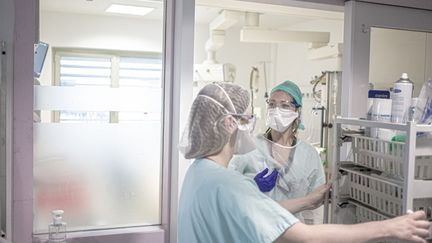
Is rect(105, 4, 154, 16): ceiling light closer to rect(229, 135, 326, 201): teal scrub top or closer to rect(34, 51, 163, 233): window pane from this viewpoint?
rect(34, 51, 163, 233): window pane

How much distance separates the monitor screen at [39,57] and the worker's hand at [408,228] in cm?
146

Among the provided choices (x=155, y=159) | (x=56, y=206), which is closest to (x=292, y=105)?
(x=155, y=159)

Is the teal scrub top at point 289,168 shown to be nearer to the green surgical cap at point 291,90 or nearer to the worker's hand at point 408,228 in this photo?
the green surgical cap at point 291,90

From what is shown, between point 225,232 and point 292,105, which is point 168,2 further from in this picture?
point 225,232

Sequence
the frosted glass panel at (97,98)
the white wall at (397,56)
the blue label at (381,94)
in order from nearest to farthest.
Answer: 1. the blue label at (381,94)
2. the frosted glass panel at (97,98)
3. the white wall at (397,56)

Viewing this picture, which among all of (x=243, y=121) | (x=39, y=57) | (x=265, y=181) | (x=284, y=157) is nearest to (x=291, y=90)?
(x=284, y=157)

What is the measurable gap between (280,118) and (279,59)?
11.2ft

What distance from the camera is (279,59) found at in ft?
16.8

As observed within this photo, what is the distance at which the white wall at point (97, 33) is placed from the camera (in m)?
1.79

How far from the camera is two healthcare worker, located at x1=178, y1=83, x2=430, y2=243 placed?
3.27ft

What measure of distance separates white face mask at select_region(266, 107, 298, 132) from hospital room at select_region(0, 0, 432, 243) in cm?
1

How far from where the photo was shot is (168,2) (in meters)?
1.91

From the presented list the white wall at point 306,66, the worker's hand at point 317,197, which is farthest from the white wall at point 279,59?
the worker's hand at point 317,197

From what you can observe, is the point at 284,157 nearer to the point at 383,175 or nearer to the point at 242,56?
the point at 383,175
